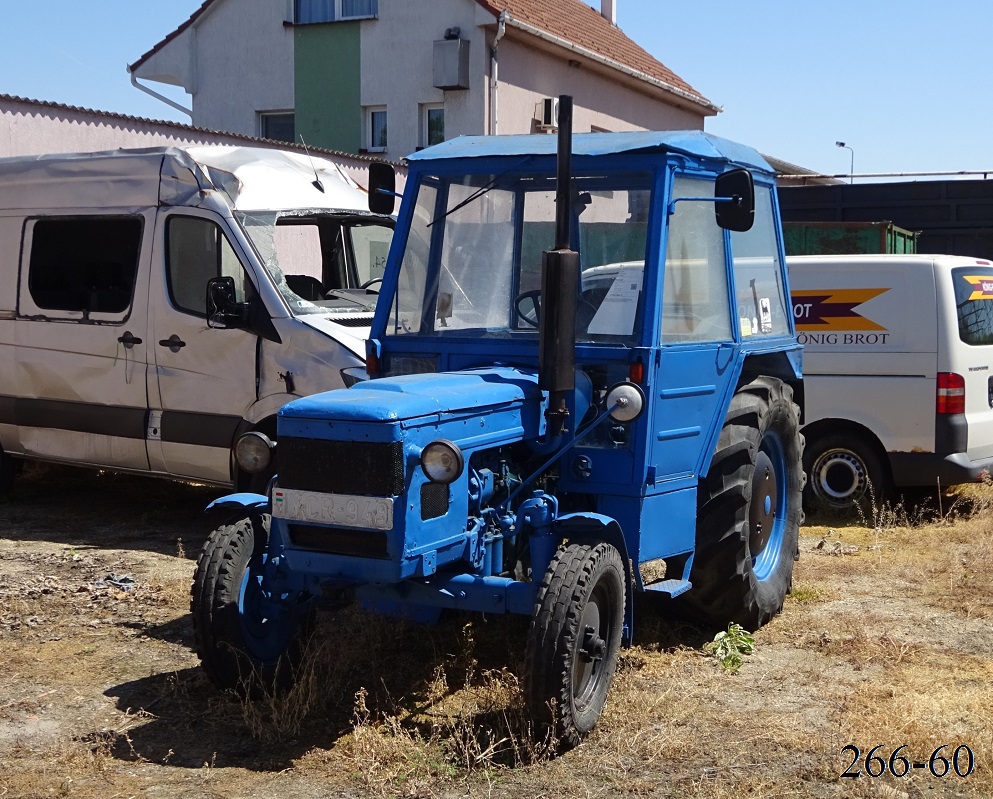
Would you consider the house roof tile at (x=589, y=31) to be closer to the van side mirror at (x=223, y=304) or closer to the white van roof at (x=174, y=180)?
the white van roof at (x=174, y=180)

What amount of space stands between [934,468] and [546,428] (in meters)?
4.59

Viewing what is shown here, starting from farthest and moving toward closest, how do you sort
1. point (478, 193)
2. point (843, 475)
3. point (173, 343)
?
point (843, 475)
point (173, 343)
point (478, 193)

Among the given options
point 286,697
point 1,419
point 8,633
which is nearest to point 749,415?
point 286,697

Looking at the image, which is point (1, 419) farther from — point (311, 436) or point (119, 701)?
point (311, 436)

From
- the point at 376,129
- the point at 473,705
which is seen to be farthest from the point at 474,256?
the point at 376,129

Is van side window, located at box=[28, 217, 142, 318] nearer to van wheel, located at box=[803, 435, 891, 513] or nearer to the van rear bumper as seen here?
van wheel, located at box=[803, 435, 891, 513]

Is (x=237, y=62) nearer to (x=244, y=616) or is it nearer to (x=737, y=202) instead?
(x=737, y=202)

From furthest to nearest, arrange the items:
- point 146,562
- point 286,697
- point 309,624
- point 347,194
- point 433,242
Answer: point 347,194 < point 146,562 < point 433,242 < point 309,624 < point 286,697

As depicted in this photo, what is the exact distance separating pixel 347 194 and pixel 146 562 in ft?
9.76

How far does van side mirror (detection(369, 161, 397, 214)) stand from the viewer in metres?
5.68

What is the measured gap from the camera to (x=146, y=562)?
292 inches

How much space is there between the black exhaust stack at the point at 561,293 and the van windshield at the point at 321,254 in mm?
3127

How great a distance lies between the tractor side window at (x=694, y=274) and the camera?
5.30 metres

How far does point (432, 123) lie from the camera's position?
20297mm
